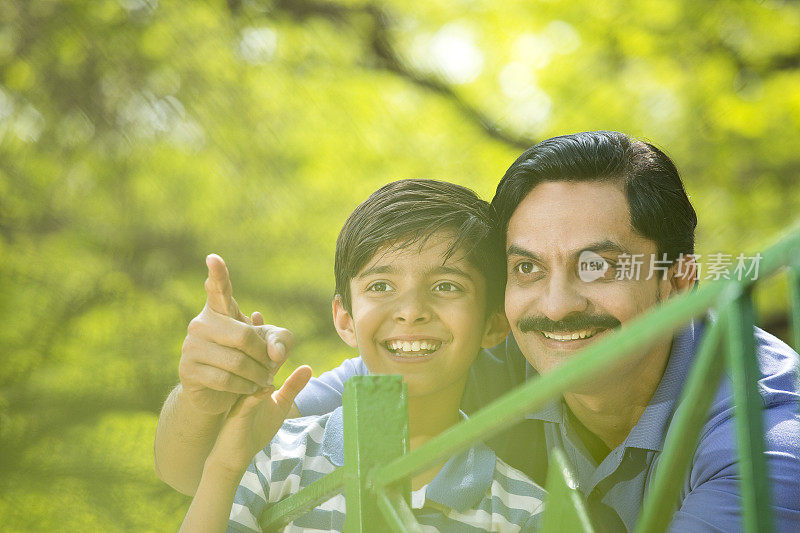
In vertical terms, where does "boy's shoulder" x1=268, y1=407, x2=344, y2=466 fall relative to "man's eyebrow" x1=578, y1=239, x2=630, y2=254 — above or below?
below

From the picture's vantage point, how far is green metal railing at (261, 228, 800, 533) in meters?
0.24

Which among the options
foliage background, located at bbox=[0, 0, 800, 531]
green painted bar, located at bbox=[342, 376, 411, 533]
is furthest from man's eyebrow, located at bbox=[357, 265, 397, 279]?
foliage background, located at bbox=[0, 0, 800, 531]

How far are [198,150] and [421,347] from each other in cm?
166

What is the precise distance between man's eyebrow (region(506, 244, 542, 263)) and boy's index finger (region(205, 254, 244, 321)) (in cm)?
26

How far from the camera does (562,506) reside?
321 millimetres

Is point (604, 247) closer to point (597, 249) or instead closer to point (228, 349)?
point (597, 249)

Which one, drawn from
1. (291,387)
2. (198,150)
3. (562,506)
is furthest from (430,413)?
(198,150)

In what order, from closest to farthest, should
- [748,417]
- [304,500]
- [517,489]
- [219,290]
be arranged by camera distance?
[748,417]
[304,500]
[219,290]
[517,489]

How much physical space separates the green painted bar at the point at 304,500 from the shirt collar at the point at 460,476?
0.13 meters

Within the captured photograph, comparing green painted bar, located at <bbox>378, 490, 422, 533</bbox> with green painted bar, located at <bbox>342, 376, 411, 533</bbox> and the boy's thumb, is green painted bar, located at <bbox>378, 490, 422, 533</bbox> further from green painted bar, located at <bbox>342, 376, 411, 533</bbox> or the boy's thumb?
the boy's thumb

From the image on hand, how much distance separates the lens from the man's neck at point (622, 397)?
773mm

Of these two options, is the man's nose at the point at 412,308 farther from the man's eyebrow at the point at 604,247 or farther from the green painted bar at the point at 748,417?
the green painted bar at the point at 748,417

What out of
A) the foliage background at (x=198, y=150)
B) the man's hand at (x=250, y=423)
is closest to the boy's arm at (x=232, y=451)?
the man's hand at (x=250, y=423)

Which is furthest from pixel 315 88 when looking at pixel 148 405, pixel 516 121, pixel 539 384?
pixel 539 384
